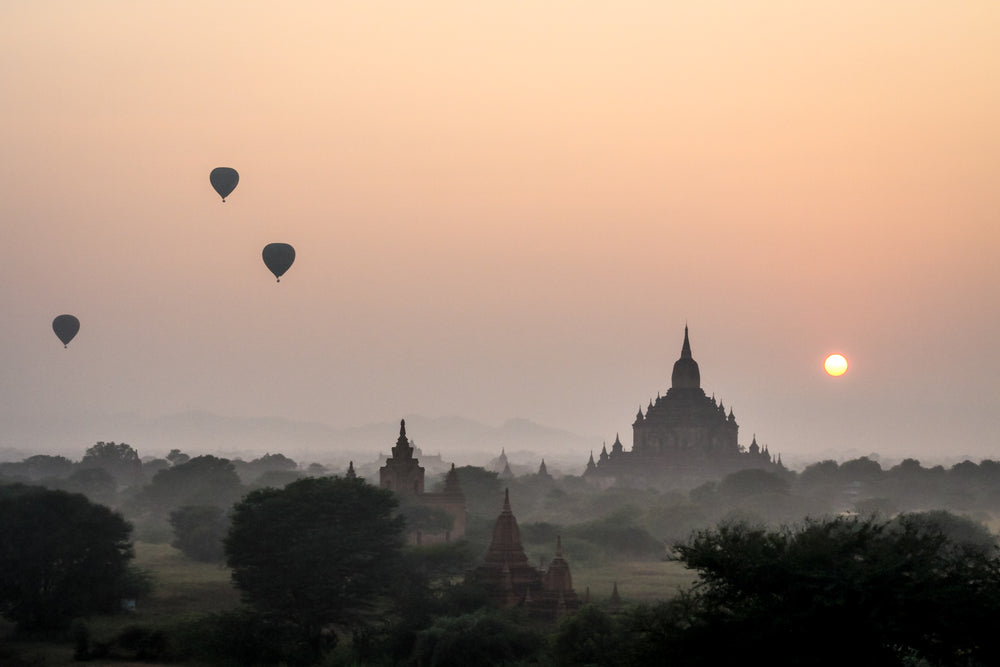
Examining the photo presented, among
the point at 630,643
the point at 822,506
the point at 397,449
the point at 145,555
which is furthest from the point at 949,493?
the point at 630,643

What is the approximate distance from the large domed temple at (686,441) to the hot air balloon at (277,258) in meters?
77.7

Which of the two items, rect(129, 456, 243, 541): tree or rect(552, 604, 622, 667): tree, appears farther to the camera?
rect(129, 456, 243, 541): tree

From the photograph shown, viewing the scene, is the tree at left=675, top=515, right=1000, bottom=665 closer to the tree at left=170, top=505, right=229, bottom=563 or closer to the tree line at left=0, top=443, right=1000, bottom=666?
the tree line at left=0, top=443, right=1000, bottom=666

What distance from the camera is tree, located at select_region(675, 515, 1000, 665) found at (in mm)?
31172

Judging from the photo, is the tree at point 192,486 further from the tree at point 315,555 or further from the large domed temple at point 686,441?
the tree at point 315,555

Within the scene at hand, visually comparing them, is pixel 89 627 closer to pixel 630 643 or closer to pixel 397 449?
pixel 630 643

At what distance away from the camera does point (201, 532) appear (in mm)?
90438

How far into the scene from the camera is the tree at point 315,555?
2212 inches

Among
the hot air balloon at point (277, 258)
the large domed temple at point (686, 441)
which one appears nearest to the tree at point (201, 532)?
the hot air balloon at point (277, 258)

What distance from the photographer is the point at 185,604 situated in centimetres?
6650

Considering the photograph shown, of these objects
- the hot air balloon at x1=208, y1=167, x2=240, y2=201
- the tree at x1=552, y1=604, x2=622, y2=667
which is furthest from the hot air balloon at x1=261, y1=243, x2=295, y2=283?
the tree at x1=552, y1=604, x2=622, y2=667

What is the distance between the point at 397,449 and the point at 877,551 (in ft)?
197

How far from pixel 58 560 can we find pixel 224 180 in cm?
2744

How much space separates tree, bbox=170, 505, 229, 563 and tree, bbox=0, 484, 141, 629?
65.2 ft
